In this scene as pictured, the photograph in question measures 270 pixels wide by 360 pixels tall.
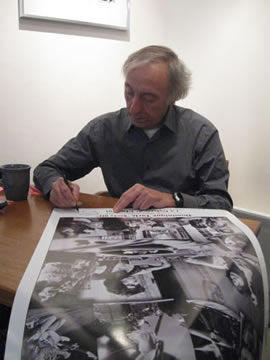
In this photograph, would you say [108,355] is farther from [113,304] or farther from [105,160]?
[105,160]

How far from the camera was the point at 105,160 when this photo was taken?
48.3 inches

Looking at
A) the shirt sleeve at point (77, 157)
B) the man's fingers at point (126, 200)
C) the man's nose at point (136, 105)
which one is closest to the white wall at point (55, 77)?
the shirt sleeve at point (77, 157)

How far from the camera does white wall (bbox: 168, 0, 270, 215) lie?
1.59 m

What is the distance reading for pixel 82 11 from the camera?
1593 millimetres

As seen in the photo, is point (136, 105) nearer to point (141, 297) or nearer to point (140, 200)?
point (140, 200)

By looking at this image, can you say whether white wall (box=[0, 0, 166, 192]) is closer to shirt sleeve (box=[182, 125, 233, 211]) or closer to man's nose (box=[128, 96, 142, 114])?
man's nose (box=[128, 96, 142, 114])

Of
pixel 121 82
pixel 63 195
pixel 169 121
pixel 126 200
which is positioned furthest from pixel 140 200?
pixel 121 82

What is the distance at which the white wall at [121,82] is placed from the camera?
1.55 m

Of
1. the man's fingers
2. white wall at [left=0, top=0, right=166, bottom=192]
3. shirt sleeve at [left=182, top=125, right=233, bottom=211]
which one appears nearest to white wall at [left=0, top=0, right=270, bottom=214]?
white wall at [left=0, top=0, right=166, bottom=192]

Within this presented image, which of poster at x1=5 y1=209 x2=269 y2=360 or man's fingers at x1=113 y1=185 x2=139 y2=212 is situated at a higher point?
man's fingers at x1=113 y1=185 x2=139 y2=212

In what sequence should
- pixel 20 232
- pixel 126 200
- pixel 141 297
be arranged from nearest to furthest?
pixel 141 297, pixel 20 232, pixel 126 200

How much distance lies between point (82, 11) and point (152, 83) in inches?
31.8

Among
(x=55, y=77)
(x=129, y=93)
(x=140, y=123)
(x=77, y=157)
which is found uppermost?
(x=55, y=77)

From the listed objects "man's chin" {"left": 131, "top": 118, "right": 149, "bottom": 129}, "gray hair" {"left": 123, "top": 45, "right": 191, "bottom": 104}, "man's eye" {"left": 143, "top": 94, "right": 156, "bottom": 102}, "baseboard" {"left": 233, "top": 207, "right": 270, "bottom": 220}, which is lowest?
"baseboard" {"left": 233, "top": 207, "right": 270, "bottom": 220}
